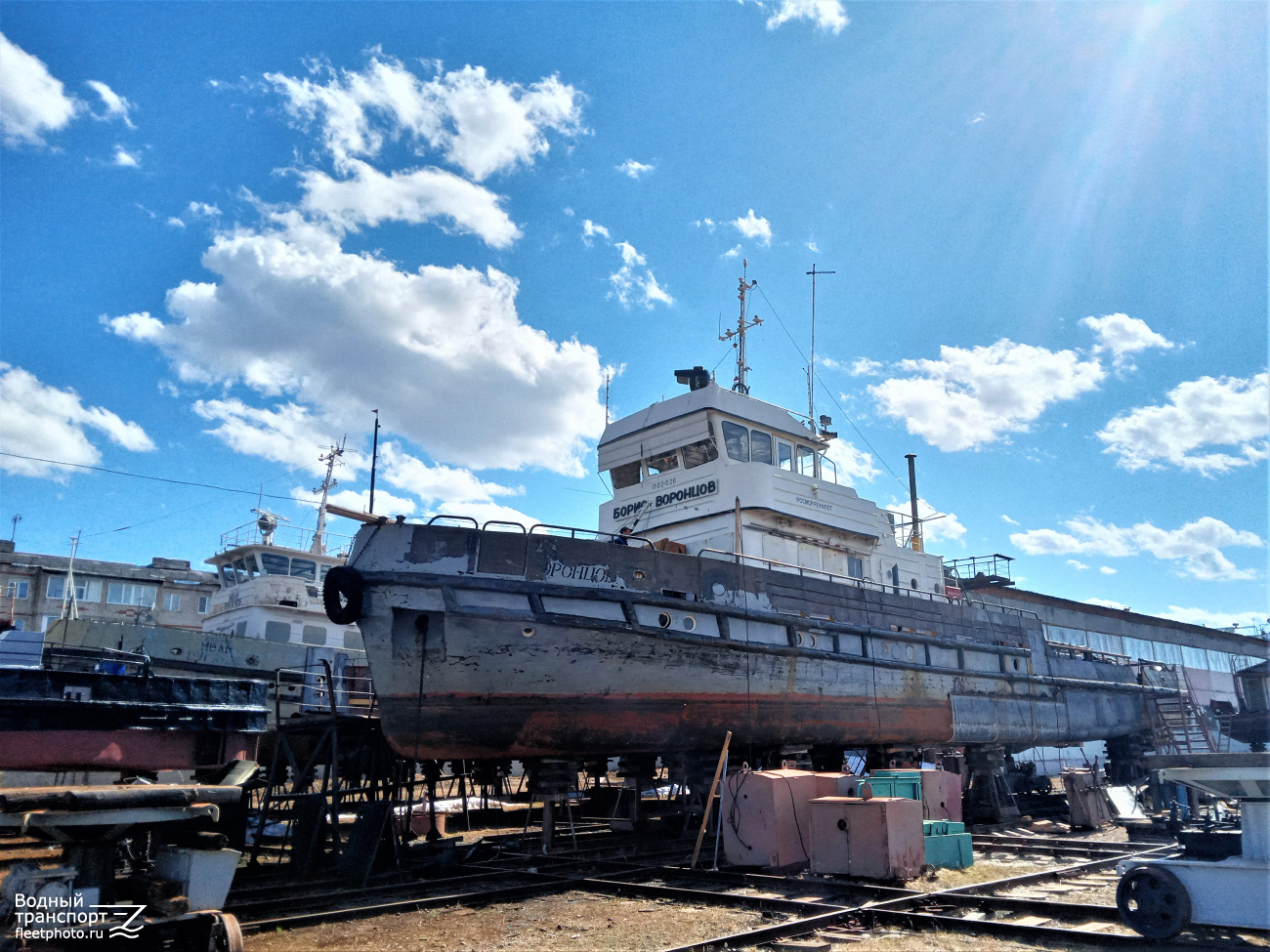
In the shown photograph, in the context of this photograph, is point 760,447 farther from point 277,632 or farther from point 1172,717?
point 1172,717

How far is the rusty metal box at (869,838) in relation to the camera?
816 centimetres

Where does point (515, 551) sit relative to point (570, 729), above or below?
above

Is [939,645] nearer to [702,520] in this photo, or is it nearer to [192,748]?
[702,520]

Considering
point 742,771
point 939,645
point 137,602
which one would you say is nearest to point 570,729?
point 742,771

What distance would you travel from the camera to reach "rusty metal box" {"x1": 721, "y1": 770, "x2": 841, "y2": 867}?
8891 millimetres

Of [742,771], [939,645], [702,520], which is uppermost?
[702,520]

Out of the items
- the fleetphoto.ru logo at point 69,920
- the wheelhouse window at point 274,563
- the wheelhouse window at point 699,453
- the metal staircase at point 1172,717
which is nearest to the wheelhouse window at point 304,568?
the wheelhouse window at point 274,563

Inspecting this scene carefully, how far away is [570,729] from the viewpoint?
33.4 feet

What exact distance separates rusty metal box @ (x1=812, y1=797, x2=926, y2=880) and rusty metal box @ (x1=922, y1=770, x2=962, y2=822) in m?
2.56

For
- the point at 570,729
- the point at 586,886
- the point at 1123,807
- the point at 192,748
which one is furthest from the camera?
the point at 1123,807

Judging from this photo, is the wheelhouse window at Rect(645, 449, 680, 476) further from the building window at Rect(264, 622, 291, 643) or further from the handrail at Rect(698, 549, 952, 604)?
the building window at Rect(264, 622, 291, 643)

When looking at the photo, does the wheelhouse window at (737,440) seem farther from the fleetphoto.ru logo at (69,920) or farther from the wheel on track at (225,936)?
the fleetphoto.ru logo at (69,920)

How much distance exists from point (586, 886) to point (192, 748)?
3823 millimetres

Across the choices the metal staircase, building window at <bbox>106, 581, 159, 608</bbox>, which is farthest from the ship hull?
building window at <bbox>106, 581, 159, 608</bbox>
